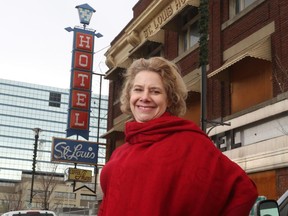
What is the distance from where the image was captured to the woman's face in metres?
2.53

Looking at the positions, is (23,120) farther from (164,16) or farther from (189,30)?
(189,30)

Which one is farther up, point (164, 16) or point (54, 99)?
point (54, 99)

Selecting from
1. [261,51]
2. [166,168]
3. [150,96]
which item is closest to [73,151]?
[261,51]

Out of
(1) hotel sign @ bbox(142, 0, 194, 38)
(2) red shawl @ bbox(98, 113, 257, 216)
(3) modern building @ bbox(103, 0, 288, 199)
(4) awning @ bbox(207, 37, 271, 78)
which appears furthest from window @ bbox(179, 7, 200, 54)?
(2) red shawl @ bbox(98, 113, 257, 216)

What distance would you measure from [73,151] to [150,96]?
2443 cm

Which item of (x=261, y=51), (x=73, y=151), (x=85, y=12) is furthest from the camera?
(x=85, y=12)

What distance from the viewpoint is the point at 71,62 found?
1058 inches

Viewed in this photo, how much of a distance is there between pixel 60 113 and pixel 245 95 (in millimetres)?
115011

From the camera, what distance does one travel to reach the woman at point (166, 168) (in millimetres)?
2141

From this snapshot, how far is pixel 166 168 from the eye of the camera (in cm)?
221

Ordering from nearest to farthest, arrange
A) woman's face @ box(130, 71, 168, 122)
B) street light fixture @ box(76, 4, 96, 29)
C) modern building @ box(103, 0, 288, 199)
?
woman's face @ box(130, 71, 168, 122), modern building @ box(103, 0, 288, 199), street light fixture @ box(76, 4, 96, 29)

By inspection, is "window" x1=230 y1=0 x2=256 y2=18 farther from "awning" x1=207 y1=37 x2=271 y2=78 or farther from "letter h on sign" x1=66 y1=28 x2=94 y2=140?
"letter h on sign" x1=66 y1=28 x2=94 y2=140

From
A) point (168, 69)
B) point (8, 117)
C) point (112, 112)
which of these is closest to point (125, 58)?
point (112, 112)

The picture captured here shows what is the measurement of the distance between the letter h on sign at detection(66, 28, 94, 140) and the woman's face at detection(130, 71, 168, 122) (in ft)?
79.1
